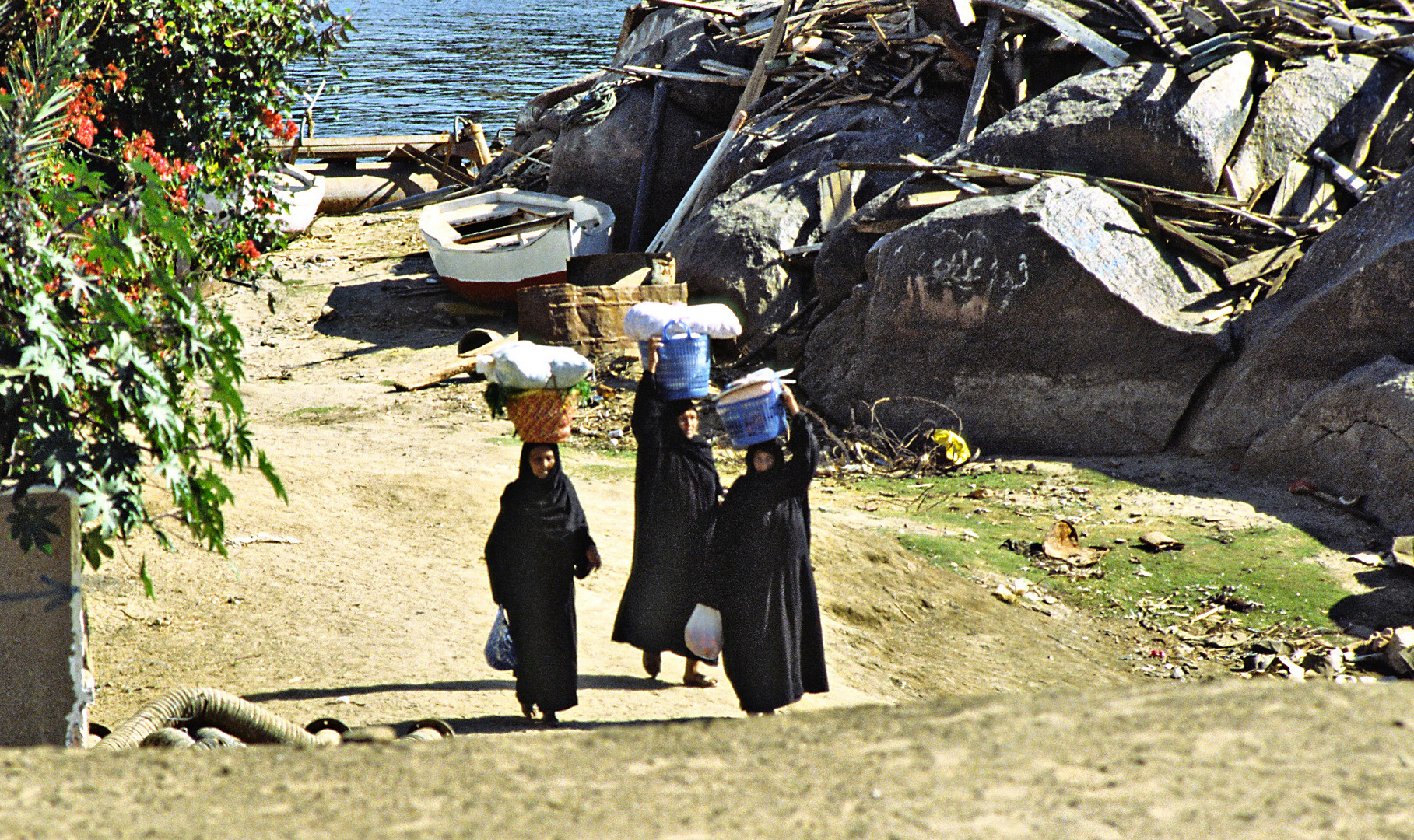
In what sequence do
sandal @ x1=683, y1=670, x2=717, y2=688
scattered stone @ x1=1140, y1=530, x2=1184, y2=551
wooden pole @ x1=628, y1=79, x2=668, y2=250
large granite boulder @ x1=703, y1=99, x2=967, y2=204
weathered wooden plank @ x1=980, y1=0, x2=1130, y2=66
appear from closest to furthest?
sandal @ x1=683, y1=670, x2=717, y2=688 → scattered stone @ x1=1140, y1=530, x2=1184, y2=551 → weathered wooden plank @ x1=980, y1=0, x2=1130, y2=66 → large granite boulder @ x1=703, y1=99, x2=967, y2=204 → wooden pole @ x1=628, y1=79, x2=668, y2=250

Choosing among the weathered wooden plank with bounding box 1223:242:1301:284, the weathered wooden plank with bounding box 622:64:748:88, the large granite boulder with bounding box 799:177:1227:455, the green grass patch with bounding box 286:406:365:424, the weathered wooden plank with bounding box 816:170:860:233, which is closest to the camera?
the large granite boulder with bounding box 799:177:1227:455

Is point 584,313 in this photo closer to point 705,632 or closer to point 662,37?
point 705,632

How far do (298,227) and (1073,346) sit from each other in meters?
13.0

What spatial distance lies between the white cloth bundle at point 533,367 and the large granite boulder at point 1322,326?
5827 mm

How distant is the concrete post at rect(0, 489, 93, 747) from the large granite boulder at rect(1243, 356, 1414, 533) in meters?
7.30

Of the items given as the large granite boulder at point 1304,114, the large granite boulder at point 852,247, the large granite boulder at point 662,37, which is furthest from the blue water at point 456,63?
the large granite boulder at point 1304,114

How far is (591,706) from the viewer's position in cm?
512

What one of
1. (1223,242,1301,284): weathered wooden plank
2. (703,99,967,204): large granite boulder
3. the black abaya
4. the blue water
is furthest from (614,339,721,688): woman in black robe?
the blue water

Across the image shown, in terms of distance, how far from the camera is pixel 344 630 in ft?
18.8

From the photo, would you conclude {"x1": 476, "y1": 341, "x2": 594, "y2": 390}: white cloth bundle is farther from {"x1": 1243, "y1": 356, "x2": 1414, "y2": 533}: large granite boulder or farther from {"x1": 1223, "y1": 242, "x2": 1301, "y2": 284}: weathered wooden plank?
{"x1": 1223, "y1": 242, "x2": 1301, "y2": 284}: weathered wooden plank

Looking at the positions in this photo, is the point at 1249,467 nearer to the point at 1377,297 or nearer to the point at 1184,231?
the point at 1377,297

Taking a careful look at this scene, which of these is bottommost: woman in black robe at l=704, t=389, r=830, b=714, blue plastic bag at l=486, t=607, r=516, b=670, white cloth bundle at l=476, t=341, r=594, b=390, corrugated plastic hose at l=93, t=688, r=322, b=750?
corrugated plastic hose at l=93, t=688, r=322, b=750

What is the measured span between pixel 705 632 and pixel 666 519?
1.90 feet

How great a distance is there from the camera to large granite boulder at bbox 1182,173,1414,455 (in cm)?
793
